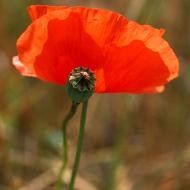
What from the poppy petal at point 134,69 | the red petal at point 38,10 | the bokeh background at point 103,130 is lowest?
the bokeh background at point 103,130

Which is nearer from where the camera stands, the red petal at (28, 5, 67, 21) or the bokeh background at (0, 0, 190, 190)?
the red petal at (28, 5, 67, 21)

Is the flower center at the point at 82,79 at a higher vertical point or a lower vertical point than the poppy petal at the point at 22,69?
higher

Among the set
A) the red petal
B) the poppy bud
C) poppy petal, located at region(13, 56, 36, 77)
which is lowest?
poppy petal, located at region(13, 56, 36, 77)

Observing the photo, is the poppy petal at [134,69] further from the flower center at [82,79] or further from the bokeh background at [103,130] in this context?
the bokeh background at [103,130]

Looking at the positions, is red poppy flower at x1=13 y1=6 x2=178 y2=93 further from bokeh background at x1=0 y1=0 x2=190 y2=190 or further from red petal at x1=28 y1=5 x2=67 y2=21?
bokeh background at x1=0 y1=0 x2=190 y2=190

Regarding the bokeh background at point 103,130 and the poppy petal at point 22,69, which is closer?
the poppy petal at point 22,69

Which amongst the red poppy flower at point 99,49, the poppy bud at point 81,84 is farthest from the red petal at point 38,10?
the poppy bud at point 81,84

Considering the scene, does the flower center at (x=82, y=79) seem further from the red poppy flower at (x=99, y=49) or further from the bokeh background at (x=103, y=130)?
the bokeh background at (x=103, y=130)

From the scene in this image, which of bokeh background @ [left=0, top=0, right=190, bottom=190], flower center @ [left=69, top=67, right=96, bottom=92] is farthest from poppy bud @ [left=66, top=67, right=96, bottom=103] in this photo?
bokeh background @ [left=0, top=0, right=190, bottom=190]
